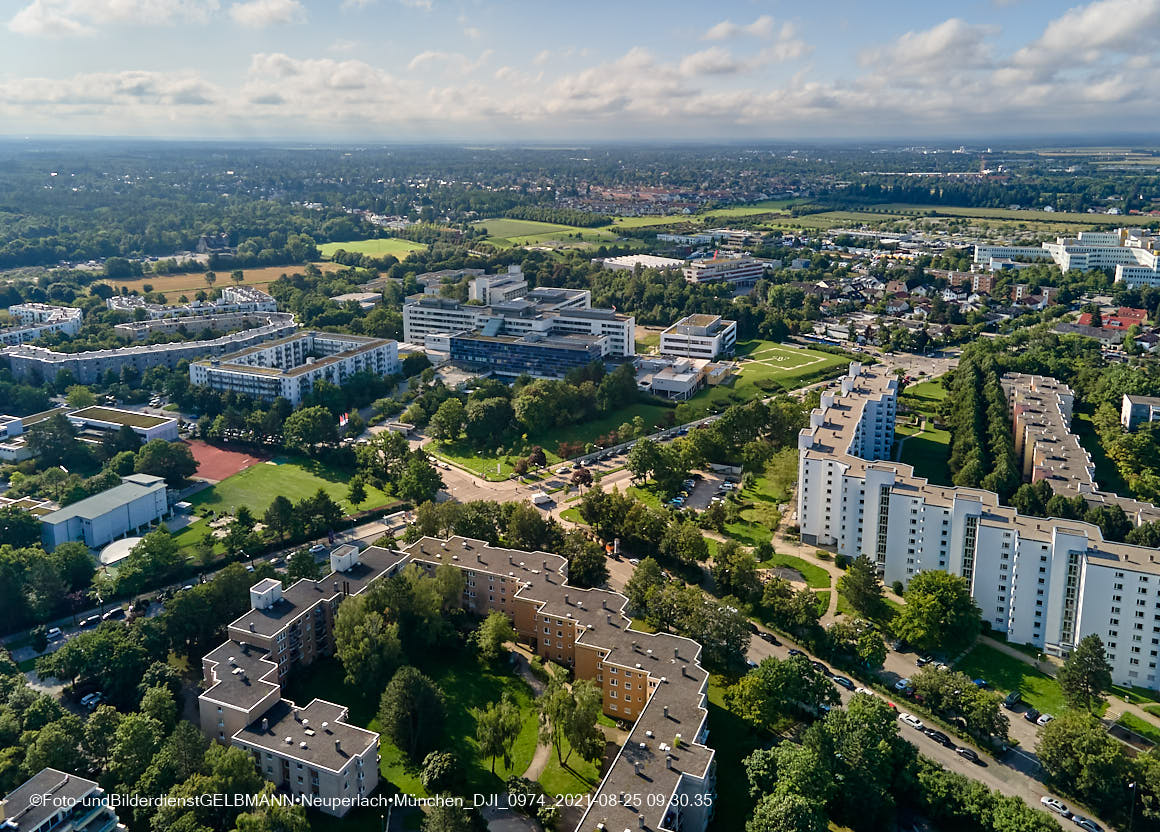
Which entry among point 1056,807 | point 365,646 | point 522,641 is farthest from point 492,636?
point 1056,807

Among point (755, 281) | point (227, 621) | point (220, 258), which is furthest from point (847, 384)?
point (220, 258)

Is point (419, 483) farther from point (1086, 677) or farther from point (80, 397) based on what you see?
point (1086, 677)

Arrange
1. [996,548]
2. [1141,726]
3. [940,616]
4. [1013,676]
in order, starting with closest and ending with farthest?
[1141,726] < [1013,676] < [940,616] < [996,548]

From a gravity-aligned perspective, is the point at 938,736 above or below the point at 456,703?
below

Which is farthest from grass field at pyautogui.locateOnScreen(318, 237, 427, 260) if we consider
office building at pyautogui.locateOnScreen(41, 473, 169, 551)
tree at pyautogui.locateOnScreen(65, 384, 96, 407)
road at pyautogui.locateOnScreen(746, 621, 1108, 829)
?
road at pyautogui.locateOnScreen(746, 621, 1108, 829)

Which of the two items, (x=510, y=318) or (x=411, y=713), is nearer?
(x=411, y=713)

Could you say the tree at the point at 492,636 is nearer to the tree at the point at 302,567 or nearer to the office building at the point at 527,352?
the tree at the point at 302,567

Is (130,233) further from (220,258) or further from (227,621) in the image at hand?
(227,621)

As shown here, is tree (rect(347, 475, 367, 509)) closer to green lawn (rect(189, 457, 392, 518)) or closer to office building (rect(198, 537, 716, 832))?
green lawn (rect(189, 457, 392, 518))
